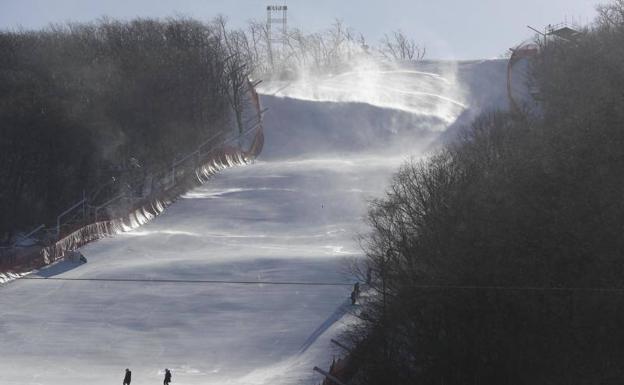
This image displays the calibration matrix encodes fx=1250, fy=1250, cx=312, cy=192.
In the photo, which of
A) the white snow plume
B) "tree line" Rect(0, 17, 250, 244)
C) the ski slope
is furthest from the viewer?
the white snow plume

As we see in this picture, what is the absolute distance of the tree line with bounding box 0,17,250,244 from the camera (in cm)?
5869

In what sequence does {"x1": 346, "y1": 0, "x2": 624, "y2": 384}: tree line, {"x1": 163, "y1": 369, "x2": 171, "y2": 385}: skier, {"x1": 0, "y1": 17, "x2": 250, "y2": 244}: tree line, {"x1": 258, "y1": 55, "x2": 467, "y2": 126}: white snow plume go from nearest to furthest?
{"x1": 346, "y1": 0, "x2": 624, "y2": 384}: tree line < {"x1": 163, "y1": 369, "x2": 171, "y2": 385}: skier < {"x1": 0, "y1": 17, "x2": 250, "y2": 244}: tree line < {"x1": 258, "y1": 55, "x2": 467, "y2": 126}: white snow plume

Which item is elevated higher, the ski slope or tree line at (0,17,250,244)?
tree line at (0,17,250,244)

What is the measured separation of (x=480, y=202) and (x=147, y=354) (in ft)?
29.6

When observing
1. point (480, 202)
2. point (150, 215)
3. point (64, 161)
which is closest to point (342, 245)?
point (150, 215)

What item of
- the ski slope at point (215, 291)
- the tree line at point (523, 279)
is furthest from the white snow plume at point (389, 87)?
the tree line at point (523, 279)

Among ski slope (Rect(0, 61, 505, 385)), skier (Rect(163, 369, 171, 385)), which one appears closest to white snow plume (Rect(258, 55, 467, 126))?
ski slope (Rect(0, 61, 505, 385))

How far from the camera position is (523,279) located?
2333cm

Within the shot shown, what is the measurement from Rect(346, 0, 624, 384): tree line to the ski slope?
3257mm

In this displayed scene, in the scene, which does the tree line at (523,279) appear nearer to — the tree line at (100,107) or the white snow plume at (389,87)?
the tree line at (100,107)

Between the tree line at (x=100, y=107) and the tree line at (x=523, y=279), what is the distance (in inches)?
1221

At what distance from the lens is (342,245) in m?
41.9

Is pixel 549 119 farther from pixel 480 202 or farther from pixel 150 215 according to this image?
pixel 150 215

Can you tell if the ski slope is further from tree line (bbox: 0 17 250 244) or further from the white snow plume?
the white snow plume
